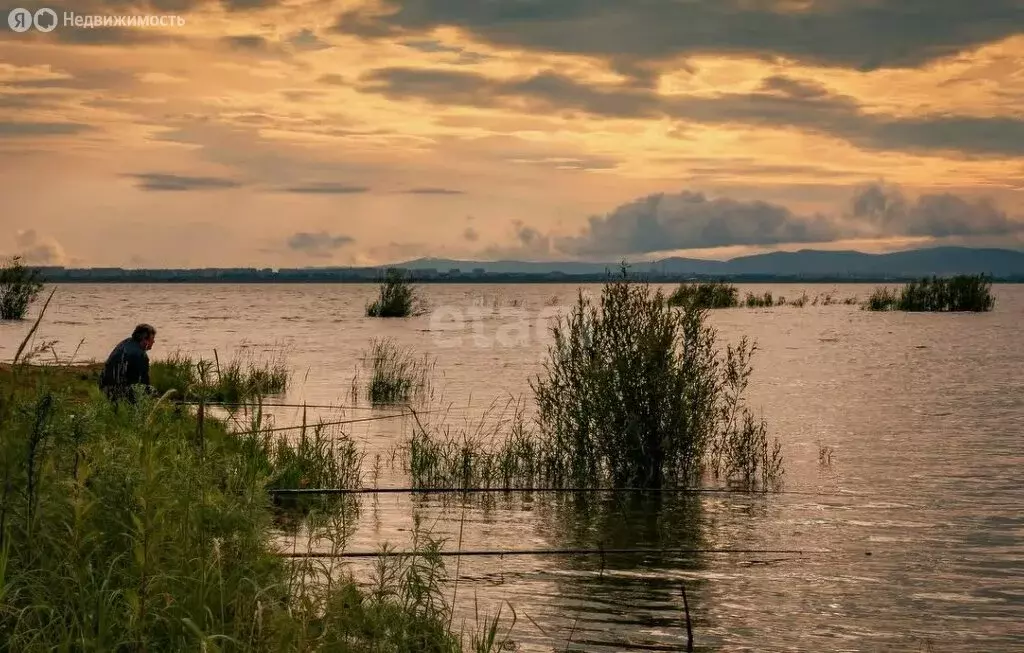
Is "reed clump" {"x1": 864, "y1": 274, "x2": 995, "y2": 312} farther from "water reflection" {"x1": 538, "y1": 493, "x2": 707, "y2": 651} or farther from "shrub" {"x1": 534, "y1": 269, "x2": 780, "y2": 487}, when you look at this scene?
"water reflection" {"x1": 538, "y1": 493, "x2": 707, "y2": 651}

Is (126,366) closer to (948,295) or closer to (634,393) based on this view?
(634,393)

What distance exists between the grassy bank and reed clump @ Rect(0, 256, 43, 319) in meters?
55.8

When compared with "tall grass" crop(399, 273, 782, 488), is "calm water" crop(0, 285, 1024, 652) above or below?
below

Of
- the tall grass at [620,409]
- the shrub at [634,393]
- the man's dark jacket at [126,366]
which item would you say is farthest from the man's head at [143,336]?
the shrub at [634,393]

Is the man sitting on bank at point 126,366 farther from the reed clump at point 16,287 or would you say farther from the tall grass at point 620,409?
the reed clump at point 16,287

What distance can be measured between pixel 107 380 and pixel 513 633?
716 centimetres

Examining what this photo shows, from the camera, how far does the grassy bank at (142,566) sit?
5.85m

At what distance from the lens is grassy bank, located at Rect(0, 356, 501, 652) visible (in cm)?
585

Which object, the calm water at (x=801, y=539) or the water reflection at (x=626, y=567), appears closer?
the water reflection at (x=626, y=567)

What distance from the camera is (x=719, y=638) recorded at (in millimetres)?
9039

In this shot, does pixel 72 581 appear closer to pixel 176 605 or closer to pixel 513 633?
pixel 176 605

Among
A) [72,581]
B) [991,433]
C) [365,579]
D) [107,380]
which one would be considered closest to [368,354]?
[991,433]

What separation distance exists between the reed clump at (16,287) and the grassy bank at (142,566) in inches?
2195

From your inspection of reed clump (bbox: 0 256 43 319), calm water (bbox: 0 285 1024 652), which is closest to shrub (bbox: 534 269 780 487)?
calm water (bbox: 0 285 1024 652)
